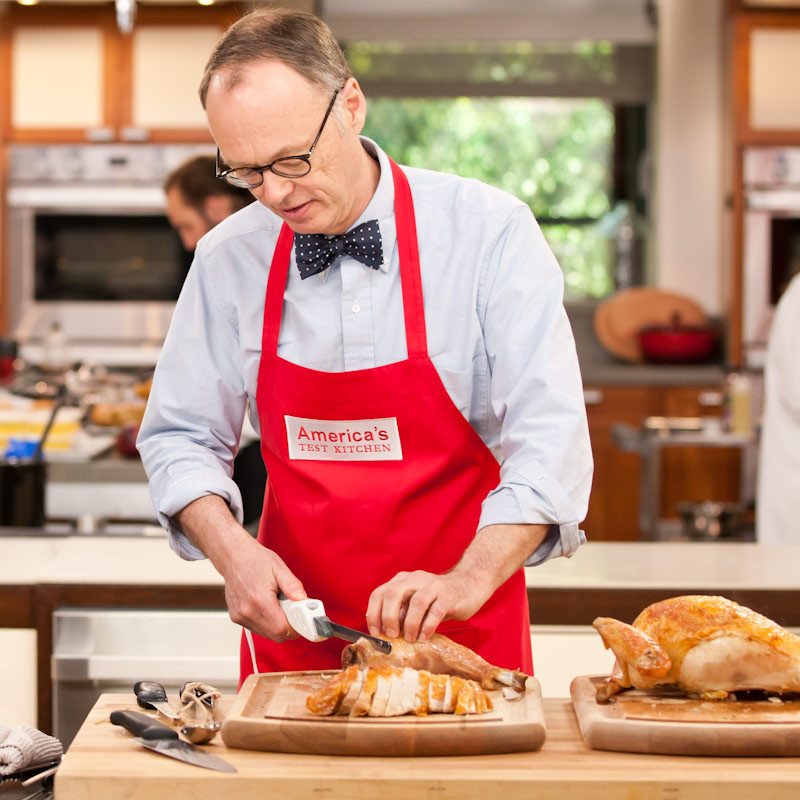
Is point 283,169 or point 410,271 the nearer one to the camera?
point 283,169

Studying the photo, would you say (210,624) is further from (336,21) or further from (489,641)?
(336,21)

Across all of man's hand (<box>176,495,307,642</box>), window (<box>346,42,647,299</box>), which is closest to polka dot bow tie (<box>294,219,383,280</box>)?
man's hand (<box>176,495,307,642</box>)

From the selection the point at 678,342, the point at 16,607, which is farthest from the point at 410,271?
the point at 678,342

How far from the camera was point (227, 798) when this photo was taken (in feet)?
3.63

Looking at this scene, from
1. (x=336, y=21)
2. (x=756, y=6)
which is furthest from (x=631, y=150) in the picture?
(x=336, y=21)

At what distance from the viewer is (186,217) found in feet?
9.91

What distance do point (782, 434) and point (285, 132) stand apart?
2.29 meters

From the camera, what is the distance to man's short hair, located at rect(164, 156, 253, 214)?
293 centimetres

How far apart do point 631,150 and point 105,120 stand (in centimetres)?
270

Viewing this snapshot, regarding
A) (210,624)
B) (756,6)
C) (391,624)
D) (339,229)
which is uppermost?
(756,6)

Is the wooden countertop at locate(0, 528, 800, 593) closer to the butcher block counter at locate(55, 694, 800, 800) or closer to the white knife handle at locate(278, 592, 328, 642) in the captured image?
the white knife handle at locate(278, 592, 328, 642)

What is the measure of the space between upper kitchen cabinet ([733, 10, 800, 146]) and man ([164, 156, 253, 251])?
3.26 metres

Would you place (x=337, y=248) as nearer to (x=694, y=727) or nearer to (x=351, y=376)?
(x=351, y=376)

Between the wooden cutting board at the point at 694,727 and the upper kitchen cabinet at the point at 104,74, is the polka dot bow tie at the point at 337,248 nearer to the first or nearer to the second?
the wooden cutting board at the point at 694,727
